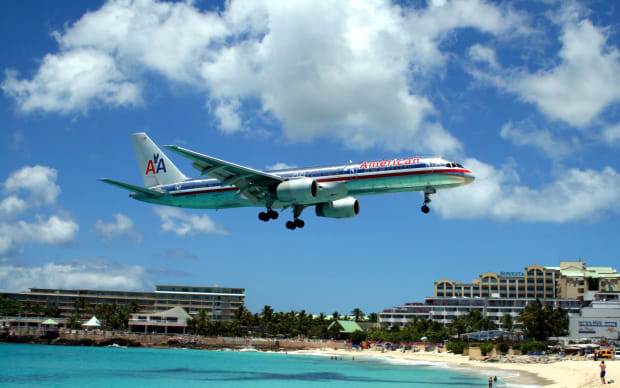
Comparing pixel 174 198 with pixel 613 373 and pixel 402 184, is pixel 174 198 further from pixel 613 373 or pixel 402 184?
pixel 613 373

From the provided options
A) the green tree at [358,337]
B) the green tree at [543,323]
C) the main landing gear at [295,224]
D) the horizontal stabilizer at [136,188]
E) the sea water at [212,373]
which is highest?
the horizontal stabilizer at [136,188]

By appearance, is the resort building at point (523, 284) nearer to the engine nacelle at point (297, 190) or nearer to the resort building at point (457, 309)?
the resort building at point (457, 309)

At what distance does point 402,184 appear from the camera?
4353cm

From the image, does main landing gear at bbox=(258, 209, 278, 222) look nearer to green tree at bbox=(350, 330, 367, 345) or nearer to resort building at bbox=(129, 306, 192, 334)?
green tree at bbox=(350, 330, 367, 345)

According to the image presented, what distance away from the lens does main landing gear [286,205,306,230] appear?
2010 inches

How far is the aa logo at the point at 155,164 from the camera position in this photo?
5747cm

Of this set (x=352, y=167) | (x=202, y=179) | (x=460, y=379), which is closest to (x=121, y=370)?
(x=460, y=379)

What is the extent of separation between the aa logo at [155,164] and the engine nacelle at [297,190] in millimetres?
16611

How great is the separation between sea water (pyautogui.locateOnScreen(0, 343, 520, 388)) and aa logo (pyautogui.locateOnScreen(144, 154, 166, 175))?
113ft

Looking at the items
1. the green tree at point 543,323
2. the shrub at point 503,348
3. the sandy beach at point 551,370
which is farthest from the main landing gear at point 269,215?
the green tree at point 543,323

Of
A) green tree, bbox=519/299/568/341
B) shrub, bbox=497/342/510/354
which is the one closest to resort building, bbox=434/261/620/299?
green tree, bbox=519/299/568/341

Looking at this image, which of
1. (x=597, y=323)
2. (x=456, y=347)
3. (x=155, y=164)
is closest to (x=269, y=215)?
(x=155, y=164)

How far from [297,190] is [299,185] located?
1.29 feet

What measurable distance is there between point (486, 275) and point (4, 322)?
141439 mm
